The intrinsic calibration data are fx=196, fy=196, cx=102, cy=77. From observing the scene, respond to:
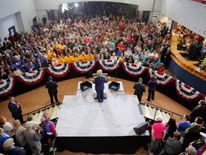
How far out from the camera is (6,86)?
8.48 metres

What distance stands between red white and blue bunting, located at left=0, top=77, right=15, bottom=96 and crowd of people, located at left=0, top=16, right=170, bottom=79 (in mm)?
422

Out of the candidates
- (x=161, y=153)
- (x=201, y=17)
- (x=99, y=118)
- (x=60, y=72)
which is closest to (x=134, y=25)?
(x=201, y=17)

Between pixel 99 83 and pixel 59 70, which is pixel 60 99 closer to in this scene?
pixel 59 70

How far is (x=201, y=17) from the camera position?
9.62 meters

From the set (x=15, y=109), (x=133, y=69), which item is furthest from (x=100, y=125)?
(x=133, y=69)

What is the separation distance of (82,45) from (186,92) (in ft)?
22.2

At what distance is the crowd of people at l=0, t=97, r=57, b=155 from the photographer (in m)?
4.61

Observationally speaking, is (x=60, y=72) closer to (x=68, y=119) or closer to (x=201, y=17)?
(x=68, y=119)

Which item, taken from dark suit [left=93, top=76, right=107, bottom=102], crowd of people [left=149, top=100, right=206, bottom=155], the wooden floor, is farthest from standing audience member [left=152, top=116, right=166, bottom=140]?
the wooden floor

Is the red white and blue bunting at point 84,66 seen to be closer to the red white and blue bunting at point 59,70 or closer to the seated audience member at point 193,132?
the red white and blue bunting at point 59,70

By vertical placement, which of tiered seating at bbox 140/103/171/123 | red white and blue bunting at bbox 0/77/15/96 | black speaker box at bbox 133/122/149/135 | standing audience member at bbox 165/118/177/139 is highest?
standing audience member at bbox 165/118/177/139

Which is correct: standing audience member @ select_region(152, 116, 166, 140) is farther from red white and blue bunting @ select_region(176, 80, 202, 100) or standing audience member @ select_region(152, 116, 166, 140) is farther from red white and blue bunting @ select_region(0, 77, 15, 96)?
red white and blue bunting @ select_region(0, 77, 15, 96)

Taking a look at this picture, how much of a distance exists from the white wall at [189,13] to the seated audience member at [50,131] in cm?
809

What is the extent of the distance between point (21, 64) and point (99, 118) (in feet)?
18.5
